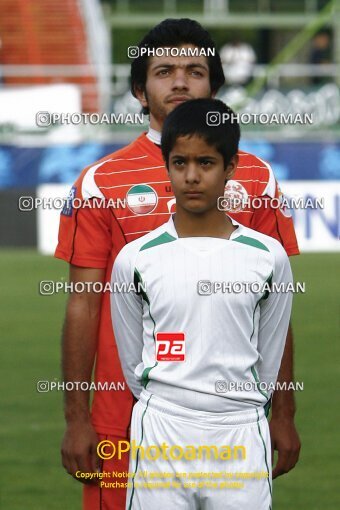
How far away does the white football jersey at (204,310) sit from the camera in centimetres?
310

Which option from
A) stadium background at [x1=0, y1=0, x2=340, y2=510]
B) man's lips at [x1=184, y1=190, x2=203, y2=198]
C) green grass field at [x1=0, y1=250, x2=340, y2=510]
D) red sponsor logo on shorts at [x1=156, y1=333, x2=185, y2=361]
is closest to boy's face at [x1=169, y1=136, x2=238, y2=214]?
man's lips at [x1=184, y1=190, x2=203, y2=198]

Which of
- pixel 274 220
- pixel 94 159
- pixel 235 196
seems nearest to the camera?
pixel 235 196

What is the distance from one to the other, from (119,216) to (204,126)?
0.45 meters

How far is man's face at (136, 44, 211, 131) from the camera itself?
11.9 ft

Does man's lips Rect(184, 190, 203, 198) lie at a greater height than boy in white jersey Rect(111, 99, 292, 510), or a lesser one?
greater

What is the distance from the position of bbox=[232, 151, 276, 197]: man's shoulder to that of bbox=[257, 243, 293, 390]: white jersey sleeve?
0.34 meters

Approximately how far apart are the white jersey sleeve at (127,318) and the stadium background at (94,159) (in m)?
1.82

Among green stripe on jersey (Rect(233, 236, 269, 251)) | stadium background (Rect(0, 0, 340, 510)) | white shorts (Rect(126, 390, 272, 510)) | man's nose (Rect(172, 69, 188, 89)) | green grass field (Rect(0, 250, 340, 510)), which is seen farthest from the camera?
stadium background (Rect(0, 0, 340, 510))

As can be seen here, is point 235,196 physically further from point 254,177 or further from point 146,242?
point 146,242

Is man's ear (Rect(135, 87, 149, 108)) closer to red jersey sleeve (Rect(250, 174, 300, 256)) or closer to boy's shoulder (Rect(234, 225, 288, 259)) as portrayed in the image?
red jersey sleeve (Rect(250, 174, 300, 256))

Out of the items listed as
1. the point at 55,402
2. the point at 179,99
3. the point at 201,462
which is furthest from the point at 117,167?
the point at 55,402

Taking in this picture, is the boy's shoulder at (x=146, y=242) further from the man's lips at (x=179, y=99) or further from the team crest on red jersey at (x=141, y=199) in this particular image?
the man's lips at (x=179, y=99)

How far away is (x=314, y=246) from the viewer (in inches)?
746

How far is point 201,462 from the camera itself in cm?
309
